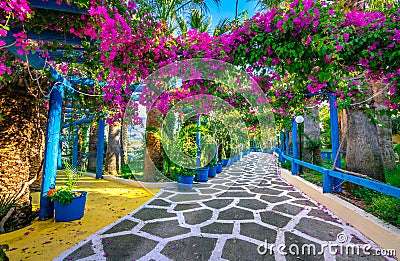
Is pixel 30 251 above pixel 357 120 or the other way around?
the other way around

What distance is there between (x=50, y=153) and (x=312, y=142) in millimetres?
→ 8414

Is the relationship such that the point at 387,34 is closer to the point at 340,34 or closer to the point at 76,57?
the point at 340,34

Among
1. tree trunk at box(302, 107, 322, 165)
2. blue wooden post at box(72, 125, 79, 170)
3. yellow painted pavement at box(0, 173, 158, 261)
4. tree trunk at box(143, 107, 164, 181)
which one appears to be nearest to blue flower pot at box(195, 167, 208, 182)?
tree trunk at box(143, 107, 164, 181)

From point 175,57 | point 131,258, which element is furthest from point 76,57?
point 131,258

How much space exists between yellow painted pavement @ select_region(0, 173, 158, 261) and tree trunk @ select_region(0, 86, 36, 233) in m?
0.31

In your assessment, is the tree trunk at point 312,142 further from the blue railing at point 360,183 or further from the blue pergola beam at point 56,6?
the blue pergola beam at point 56,6

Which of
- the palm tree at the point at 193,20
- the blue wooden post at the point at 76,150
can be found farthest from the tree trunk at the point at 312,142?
the blue wooden post at the point at 76,150

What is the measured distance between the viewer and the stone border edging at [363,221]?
2.79 m

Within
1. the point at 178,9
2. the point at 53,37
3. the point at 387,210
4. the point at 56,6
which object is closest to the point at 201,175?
the point at 387,210

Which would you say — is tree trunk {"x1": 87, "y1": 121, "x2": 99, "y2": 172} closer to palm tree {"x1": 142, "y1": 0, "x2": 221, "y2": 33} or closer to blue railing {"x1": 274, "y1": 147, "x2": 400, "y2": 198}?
palm tree {"x1": 142, "y1": 0, "x2": 221, "y2": 33}

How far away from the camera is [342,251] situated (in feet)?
9.37

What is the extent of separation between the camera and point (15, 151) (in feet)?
12.5

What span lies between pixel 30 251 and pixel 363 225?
5.01 meters

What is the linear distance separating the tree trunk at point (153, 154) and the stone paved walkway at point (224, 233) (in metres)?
1.75
